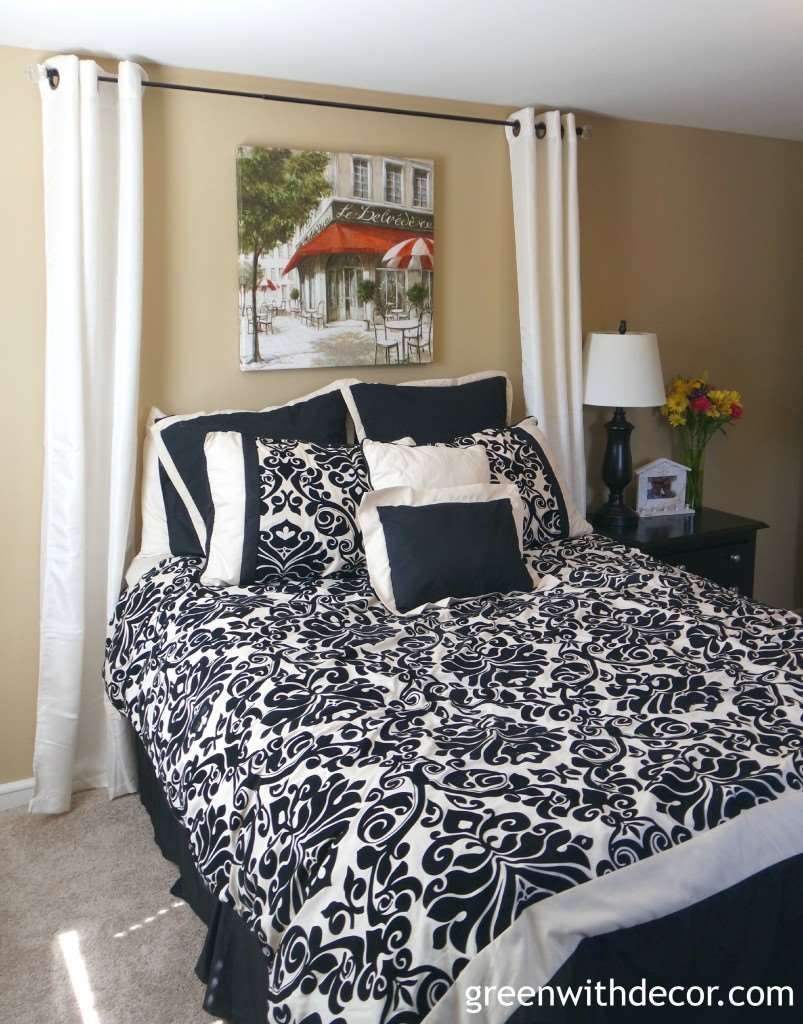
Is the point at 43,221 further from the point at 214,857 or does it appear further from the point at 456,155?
the point at 214,857

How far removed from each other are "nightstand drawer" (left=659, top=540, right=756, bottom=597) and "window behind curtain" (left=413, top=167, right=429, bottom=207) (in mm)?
1572

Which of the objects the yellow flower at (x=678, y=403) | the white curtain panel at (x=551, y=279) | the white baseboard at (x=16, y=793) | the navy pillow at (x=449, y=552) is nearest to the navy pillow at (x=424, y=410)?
the white curtain panel at (x=551, y=279)

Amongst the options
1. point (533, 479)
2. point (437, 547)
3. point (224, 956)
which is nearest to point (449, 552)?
point (437, 547)

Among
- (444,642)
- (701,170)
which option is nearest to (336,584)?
(444,642)

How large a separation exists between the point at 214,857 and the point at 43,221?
1.93 m

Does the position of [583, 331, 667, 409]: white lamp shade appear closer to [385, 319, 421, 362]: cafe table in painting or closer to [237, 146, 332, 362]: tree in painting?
[385, 319, 421, 362]: cafe table in painting

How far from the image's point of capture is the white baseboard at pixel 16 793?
3.04 metres

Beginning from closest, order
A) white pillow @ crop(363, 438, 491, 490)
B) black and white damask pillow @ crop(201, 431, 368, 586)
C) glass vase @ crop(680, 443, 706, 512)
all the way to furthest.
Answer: black and white damask pillow @ crop(201, 431, 368, 586) → white pillow @ crop(363, 438, 491, 490) → glass vase @ crop(680, 443, 706, 512)

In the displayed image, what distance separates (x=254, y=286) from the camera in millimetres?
3156

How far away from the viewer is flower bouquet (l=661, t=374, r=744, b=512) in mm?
3867

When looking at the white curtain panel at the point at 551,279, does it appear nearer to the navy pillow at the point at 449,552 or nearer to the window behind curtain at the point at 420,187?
the window behind curtain at the point at 420,187

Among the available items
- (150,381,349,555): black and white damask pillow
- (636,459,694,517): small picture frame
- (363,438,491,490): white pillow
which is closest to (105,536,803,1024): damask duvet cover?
(150,381,349,555): black and white damask pillow

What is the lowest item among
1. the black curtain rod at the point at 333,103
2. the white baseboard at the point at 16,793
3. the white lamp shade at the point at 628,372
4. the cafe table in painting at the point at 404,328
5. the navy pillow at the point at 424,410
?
the white baseboard at the point at 16,793

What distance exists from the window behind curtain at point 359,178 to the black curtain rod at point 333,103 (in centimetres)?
17
